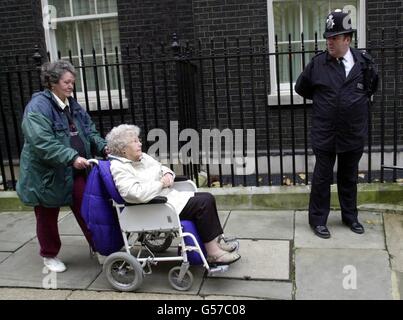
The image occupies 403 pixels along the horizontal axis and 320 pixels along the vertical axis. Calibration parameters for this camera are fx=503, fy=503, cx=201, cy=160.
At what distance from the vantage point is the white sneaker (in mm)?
4102

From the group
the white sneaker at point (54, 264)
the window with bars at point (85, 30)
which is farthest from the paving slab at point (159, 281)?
the window with bars at point (85, 30)

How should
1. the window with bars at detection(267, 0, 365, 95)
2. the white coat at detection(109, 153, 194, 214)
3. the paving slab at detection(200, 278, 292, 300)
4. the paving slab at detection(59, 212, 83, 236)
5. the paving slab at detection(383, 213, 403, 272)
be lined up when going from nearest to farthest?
1. the white coat at detection(109, 153, 194, 214)
2. the paving slab at detection(200, 278, 292, 300)
3. the paving slab at detection(383, 213, 403, 272)
4. the paving slab at detection(59, 212, 83, 236)
5. the window with bars at detection(267, 0, 365, 95)

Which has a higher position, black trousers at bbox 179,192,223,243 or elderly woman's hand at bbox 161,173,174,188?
elderly woman's hand at bbox 161,173,174,188

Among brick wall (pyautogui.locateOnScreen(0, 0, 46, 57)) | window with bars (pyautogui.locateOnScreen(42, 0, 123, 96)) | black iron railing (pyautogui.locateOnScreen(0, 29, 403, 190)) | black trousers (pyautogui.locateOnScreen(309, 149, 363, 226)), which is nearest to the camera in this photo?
black trousers (pyautogui.locateOnScreen(309, 149, 363, 226))

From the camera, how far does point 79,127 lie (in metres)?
4.08

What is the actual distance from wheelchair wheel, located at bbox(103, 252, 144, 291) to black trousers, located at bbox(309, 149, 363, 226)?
179 centimetres

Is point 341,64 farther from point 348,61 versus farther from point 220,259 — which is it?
point 220,259

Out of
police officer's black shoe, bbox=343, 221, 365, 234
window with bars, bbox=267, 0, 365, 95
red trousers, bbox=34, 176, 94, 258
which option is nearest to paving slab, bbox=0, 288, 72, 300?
red trousers, bbox=34, 176, 94, 258

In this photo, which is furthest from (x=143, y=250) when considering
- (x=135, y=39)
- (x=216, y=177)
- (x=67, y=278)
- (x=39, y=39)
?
(x=39, y=39)

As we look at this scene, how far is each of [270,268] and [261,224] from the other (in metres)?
0.99

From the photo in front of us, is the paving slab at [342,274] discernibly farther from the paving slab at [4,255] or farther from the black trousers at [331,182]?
the paving slab at [4,255]

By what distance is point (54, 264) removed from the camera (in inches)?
162

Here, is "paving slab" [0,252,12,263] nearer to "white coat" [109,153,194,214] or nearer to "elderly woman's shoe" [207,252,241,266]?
"white coat" [109,153,194,214]

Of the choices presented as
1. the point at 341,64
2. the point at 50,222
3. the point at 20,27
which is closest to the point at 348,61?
the point at 341,64
